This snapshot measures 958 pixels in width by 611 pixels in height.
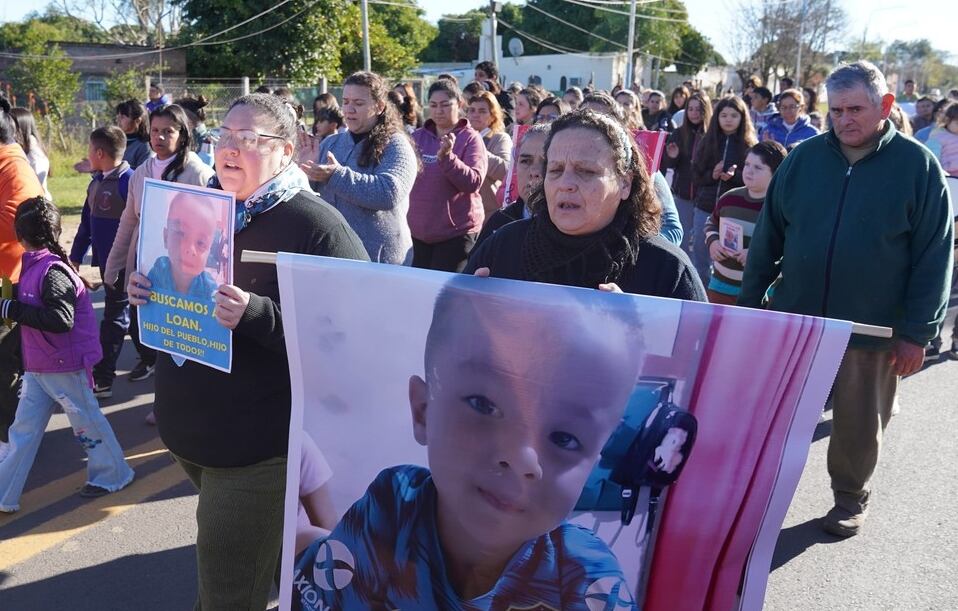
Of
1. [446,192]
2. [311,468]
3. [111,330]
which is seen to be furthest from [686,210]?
[311,468]

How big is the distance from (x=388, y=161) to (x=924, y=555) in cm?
307

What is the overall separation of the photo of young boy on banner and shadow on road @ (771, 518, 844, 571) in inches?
106

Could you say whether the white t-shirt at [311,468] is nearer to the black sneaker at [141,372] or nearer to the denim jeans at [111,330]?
the denim jeans at [111,330]

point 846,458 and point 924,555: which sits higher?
point 846,458

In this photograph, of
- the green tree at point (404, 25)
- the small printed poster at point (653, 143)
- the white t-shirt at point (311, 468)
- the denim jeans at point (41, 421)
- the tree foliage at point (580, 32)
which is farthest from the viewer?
the tree foliage at point (580, 32)

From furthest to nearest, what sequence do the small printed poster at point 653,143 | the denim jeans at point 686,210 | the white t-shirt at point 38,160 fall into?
the denim jeans at point 686,210 → the white t-shirt at point 38,160 → the small printed poster at point 653,143

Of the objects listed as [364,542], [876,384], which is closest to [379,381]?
[364,542]

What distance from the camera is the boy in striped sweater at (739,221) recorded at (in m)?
5.35

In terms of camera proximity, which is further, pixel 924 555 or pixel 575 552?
pixel 924 555

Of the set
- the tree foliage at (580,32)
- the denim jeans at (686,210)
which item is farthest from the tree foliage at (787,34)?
the denim jeans at (686,210)

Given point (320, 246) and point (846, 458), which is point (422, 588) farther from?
point (846, 458)

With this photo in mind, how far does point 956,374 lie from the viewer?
679 cm

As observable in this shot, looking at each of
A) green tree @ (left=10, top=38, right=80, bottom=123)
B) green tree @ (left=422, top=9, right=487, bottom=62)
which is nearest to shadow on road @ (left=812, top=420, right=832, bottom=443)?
green tree @ (left=10, top=38, right=80, bottom=123)

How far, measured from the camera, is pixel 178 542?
13.2 feet
